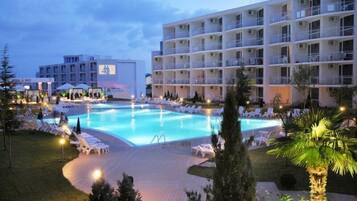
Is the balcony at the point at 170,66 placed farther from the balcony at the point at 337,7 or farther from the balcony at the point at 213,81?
the balcony at the point at 337,7

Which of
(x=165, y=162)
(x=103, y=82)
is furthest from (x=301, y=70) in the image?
(x=103, y=82)

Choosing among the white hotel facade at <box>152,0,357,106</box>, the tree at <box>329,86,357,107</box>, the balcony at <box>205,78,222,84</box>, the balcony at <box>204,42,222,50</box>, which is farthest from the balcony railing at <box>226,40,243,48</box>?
the tree at <box>329,86,357,107</box>

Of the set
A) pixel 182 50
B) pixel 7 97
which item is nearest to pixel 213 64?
pixel 182 50

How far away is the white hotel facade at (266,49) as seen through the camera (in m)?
34.8

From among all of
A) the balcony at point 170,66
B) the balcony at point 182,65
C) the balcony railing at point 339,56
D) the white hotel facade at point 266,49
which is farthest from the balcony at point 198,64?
the balcony railing at point 339,56

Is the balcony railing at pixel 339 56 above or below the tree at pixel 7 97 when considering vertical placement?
above

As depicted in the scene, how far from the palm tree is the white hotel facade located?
1983 centimetres

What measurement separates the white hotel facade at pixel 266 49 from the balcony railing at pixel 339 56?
8 cm

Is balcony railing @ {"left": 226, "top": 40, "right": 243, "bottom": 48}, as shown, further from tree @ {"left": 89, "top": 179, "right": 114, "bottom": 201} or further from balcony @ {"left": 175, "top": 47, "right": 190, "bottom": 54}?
tree @ {"left": 89, "top": 179, "right": 114, "bottom": 201}

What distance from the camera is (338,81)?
34.6 meters

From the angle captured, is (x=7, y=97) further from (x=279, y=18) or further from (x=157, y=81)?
(x=157, y=81)

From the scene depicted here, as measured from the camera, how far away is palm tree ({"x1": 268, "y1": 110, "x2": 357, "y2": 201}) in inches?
284

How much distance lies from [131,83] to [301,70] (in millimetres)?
40822

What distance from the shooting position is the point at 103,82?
6725 centimetres
